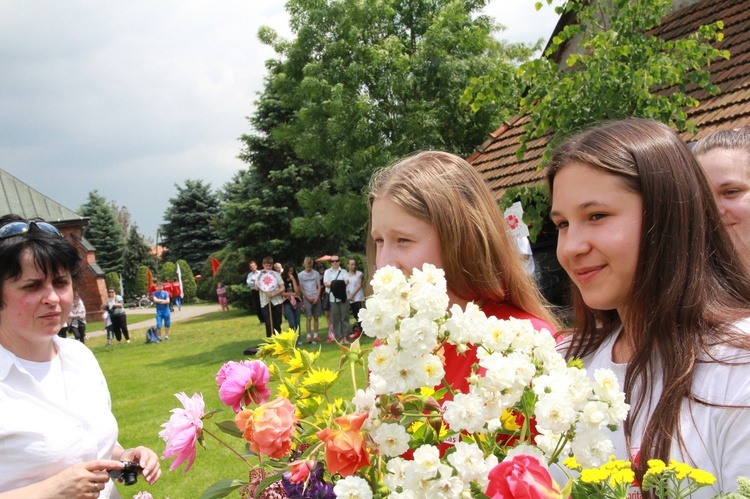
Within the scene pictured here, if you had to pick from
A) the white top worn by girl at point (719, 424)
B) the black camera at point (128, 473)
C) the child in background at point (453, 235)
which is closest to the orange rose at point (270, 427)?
the white top worn by girl at point (719, 424)

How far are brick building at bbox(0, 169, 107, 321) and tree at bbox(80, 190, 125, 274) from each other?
15933 mm

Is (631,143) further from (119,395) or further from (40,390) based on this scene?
(119,395)

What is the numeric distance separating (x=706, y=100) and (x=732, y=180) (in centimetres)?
606

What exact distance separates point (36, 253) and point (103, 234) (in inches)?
2115

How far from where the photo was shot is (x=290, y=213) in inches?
1051

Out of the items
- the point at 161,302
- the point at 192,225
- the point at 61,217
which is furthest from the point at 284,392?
the point at 192,225

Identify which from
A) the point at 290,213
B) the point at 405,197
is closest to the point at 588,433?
the point at 405,197

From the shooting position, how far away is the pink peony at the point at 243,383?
1.07 meters

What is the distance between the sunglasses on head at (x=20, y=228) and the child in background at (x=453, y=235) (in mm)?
1420

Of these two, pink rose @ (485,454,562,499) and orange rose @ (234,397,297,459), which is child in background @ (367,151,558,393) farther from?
pink rose @ (485,454,562,499)

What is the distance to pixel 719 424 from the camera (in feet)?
3.49

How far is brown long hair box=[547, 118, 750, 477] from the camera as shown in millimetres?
1179

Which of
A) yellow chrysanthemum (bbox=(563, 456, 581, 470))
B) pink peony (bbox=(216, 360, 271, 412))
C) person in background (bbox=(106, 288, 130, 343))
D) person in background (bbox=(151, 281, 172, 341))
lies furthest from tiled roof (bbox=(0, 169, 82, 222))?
yellow chrysanthemum (bbox=(563, 456, 581, 470))

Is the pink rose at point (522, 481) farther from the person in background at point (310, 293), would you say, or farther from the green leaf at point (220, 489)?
the person in background at point (310, 293)
